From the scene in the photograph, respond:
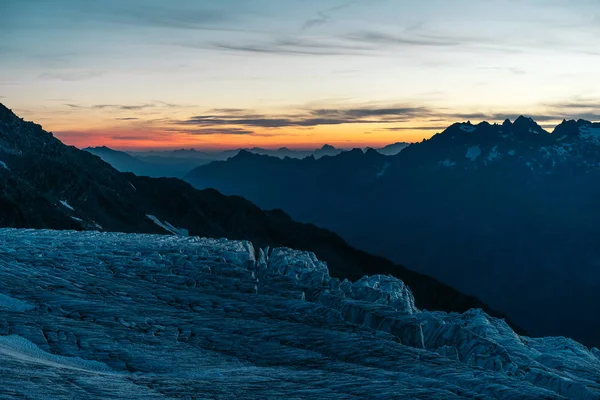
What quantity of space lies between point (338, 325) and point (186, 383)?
1568cm

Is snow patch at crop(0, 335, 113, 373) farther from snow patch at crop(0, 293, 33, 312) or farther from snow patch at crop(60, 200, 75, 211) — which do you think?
snow patch at crop(60, 200, 75, 211)

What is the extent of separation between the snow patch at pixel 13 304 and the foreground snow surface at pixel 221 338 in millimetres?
54

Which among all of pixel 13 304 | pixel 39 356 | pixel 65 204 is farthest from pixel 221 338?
pixel 65 204

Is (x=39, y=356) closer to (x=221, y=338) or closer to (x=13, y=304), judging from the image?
(x=13, y=304)

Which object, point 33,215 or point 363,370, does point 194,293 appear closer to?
point 363,370

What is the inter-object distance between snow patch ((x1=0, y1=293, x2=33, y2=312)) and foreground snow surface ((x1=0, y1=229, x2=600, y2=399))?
54 mm

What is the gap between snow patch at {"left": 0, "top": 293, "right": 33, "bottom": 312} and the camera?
3525cm

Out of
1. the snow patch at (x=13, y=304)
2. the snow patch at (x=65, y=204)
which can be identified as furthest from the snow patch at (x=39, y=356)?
the snow patch at (x=65, y=204)

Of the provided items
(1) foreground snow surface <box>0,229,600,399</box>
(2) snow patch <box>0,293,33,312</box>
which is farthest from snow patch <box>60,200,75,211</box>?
Answer: (2) snow patch <box>0,293,33,312</box>

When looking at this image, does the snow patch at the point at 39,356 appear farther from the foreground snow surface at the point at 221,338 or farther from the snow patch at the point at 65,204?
the snow patch at the point at 65,204

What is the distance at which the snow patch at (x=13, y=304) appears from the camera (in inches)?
1388

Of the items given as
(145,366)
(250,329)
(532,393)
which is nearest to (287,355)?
(250,329)

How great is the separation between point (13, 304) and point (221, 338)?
12.6 meters

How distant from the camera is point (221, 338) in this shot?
3425 centimetres
